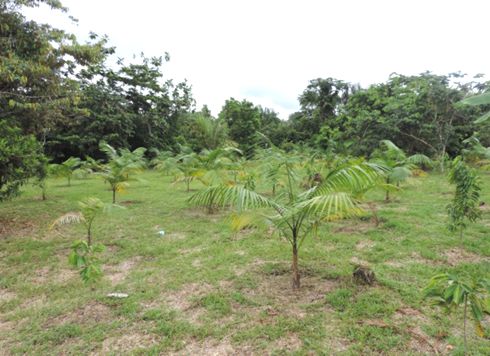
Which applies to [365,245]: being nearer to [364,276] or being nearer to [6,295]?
[364,276]

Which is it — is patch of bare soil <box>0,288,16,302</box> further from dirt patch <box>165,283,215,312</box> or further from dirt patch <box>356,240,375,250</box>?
dirt patch <box>356,240,375,250</box>

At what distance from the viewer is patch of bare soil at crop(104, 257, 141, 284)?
3361 mm

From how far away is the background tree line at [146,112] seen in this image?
4770 mm

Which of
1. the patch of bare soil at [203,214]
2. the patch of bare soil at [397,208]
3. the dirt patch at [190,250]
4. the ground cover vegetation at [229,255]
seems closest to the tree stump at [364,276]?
the ground cover vegetation at [229,255]

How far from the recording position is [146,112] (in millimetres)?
16828

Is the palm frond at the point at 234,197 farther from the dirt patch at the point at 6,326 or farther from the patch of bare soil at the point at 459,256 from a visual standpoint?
the patch of bare soil at the point at 459,256

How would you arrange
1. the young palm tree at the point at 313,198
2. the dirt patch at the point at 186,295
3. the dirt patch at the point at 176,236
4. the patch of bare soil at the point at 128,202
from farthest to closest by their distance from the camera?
1. the patch of bare soil at the point at 128,202
2. the dirt patch at the point at 176,236
3. the dirt patch at the point at 186,295
4. the young palm tree at the point at 313,198

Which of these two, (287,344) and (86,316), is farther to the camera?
(86,316)

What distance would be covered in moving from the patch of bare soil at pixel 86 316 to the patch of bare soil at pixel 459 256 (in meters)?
3.56

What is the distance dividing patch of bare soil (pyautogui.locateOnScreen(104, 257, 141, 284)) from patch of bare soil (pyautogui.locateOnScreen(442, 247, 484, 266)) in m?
3.60

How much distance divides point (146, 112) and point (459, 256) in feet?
52.3

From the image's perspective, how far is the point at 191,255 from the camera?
3.97m

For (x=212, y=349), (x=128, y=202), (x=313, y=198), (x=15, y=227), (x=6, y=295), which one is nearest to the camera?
(x=212, y=349)

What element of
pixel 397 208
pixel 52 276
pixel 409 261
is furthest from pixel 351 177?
pixel 397 208
